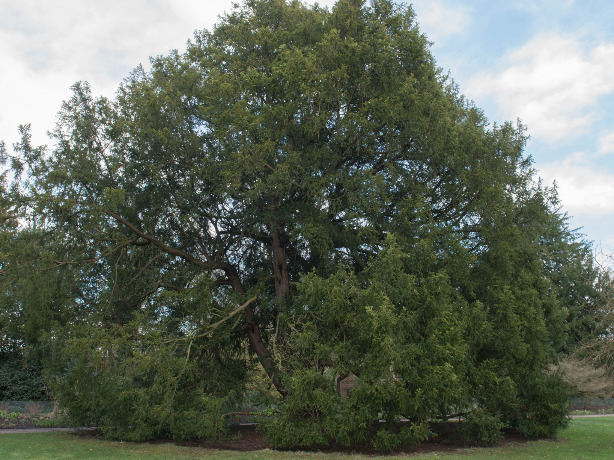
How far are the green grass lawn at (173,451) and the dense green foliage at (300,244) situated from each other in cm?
48

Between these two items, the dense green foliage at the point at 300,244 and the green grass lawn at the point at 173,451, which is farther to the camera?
the dense green foliage at the point at 300,244

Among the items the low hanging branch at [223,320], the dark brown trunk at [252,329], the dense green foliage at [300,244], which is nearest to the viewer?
the dense green foliage at [300,244]

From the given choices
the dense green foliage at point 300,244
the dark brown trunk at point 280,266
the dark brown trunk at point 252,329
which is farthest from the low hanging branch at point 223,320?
the dark brown trunk at point 280,266

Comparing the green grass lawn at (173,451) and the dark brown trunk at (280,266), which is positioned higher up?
the dark brown trunk at (280,266)

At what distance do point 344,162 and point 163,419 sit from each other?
8749 mm

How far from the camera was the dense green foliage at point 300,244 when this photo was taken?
11914mm

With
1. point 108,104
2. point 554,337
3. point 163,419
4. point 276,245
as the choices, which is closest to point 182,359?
point 163,419

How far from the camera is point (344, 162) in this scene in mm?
14914

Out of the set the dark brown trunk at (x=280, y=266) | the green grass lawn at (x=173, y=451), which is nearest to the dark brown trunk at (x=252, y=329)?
the dark brown trunk at (x=280, y=266)

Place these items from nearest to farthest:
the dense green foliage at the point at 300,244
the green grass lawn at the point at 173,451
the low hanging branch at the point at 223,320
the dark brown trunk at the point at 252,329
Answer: the green grass lawn at the point at 173,451 < the dense green foliage at the point at 300,244 < the low hanging branch at the point at 223,320 < the dark brown trunk at the point at 252,329

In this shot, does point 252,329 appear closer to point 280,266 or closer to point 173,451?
point 280,266

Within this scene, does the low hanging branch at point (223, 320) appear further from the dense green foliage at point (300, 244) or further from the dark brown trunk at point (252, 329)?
the dark brown trunk at point (252, 329)

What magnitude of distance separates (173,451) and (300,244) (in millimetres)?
6978

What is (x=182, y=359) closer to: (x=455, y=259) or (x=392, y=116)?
(x=455, y=259)
